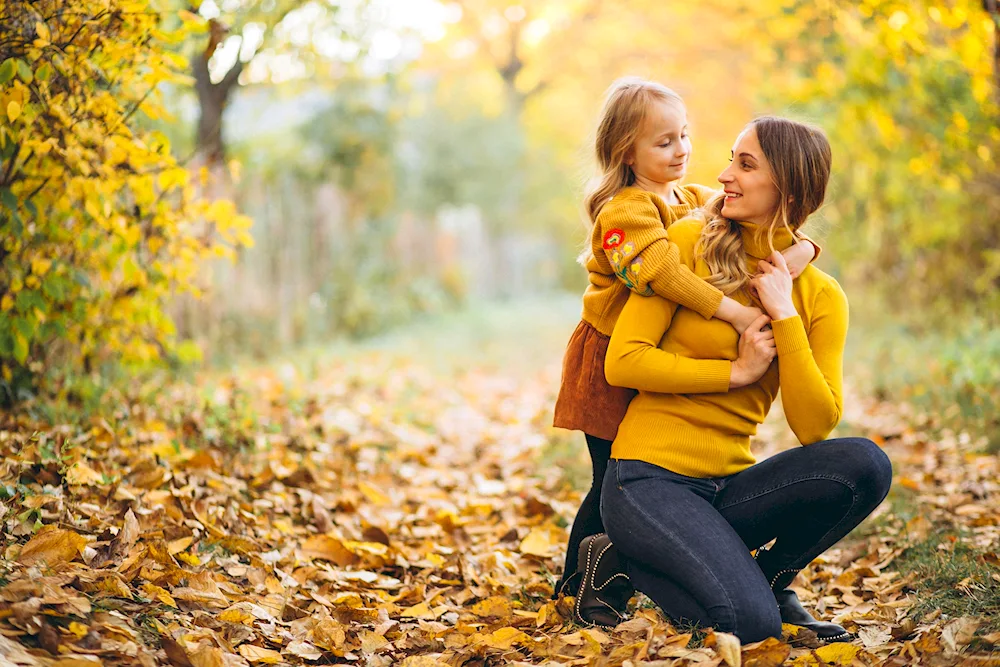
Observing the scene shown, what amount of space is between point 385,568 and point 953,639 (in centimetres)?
201

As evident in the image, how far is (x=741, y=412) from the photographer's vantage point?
112 inches

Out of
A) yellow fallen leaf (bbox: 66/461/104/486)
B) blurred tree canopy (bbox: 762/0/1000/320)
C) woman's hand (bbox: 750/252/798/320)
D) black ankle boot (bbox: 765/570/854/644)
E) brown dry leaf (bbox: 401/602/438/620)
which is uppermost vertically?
blurred tree canopy (bbox: 762/0/1000/320)

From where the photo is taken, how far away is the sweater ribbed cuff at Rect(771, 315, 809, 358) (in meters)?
2.71

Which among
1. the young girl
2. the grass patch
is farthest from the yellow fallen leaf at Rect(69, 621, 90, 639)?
the grass patch

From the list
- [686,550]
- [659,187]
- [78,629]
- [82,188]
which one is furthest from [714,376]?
[82,188]

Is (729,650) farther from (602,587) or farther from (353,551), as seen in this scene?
(353,551)

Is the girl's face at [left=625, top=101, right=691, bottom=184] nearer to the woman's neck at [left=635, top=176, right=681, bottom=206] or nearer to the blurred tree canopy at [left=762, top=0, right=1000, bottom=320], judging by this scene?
the woman's neck at [left=635, top=176, right=681, bottom=206]

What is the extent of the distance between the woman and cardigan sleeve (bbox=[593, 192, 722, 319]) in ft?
0.27

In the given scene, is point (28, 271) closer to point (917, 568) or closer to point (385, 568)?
point (385, 568)

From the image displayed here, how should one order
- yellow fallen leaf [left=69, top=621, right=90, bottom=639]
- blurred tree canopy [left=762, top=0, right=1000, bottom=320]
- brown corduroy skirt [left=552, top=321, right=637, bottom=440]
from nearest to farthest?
yellow fallen leaf [left=69, top=621, right=90, bottom=639] → brown corduroy skirt [left=552, top=321, right=637, bottom=440] → blurred tree canopy [left=762, top=0, right=1000, bottom=320]

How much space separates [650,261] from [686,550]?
0.84 meters

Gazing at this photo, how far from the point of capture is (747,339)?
2.77 metres

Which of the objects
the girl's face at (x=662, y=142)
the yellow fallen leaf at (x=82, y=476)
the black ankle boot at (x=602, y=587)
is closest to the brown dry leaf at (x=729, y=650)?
the black ankle boot at (x=602, y=587)

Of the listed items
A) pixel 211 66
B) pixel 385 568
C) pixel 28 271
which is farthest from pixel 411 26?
pixel 385 568
